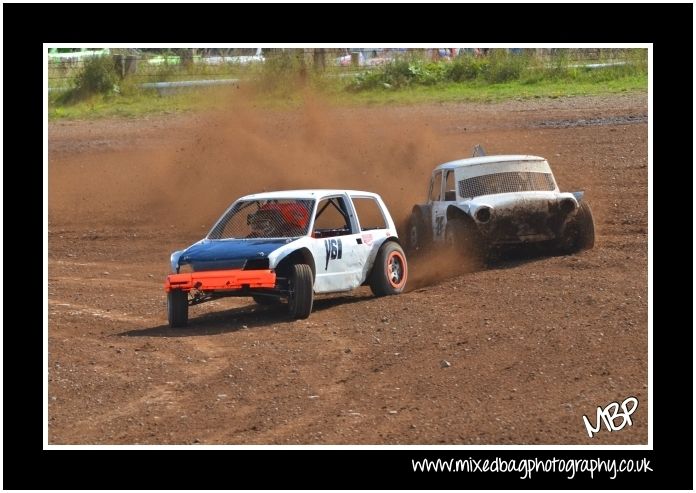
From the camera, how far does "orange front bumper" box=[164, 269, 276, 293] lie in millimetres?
13242

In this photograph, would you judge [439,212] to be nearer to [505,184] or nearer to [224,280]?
[505,184]

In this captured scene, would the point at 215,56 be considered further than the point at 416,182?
Yes

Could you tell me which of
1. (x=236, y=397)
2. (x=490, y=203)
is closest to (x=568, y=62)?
(x=490, y=203)

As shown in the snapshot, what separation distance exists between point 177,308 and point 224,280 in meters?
0.73

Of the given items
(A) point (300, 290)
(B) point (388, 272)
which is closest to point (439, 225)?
(B) point (388, 272)

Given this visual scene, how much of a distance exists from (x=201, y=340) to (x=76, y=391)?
218 cm

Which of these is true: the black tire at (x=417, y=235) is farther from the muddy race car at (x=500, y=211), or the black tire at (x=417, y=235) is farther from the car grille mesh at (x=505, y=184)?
the car grille mesh at (x=505, y=184)

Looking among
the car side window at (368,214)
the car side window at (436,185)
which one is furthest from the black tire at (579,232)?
the car side window at (368,214)

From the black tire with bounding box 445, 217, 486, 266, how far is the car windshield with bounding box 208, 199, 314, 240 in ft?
8.11

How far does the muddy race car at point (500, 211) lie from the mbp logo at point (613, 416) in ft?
22.0

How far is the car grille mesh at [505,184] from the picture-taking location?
1697cm

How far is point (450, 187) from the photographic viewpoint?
58.5 ft

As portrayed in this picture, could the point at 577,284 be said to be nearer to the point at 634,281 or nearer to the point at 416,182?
the point at 634,281

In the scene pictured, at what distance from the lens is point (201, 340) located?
514 inches
